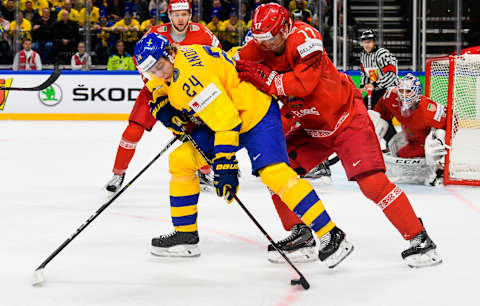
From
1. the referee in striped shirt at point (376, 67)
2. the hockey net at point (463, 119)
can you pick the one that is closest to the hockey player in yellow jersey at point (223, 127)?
the hockey net at point (463, 119)

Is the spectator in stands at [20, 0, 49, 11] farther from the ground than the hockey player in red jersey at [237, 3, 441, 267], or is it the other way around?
the spectator in stands at [20, 0, 49, 11]

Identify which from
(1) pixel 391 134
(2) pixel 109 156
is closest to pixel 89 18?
(2) pixel 109 156

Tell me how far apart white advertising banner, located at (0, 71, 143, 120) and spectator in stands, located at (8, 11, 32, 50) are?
66 cm

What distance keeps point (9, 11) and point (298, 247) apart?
30.9 ft

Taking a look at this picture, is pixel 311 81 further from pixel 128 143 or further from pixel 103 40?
pixel 103 40

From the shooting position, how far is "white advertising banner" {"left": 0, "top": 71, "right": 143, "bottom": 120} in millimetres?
10352

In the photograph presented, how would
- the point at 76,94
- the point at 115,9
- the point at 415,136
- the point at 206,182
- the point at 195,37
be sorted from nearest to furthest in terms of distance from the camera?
1. the point at 195,37
2. the point at 206,182
3. the point at 415,136
4. the point at 76,94
5. the point at 115,9

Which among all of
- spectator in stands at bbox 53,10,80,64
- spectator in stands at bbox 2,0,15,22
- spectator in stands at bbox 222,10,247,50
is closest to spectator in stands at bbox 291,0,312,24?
spectator in stands at bbox 222,10,247,50

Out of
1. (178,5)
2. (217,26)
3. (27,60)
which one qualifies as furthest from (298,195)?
(27,60)

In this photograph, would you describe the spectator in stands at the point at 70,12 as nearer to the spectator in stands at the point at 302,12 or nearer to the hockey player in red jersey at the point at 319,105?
the spectator in stands at the point at 302,12

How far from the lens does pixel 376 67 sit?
6.77 m

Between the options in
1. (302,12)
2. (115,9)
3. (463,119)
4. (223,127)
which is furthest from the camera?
(115,9)

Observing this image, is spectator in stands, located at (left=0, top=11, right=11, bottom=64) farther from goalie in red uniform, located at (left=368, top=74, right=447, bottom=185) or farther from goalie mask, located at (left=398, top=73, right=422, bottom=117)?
goalie mask, located at (left=398, top=73, right=422, bottom=117)

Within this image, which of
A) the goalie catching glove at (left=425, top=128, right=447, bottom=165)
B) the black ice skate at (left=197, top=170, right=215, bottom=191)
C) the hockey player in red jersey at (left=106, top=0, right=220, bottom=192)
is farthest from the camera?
the goalie catching glove at (left=425, top=128, right=447, bottom=165)
